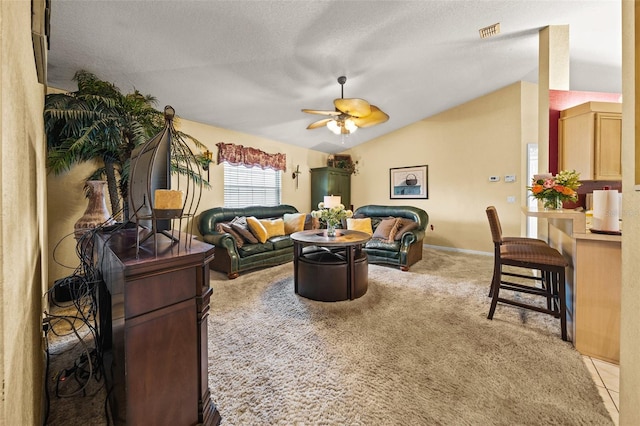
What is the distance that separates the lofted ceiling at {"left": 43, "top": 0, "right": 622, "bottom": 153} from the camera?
84.2 inches

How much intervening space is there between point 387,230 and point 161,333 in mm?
3726

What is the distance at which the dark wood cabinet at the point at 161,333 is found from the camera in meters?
0.96

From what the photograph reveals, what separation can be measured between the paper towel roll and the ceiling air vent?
216 centimetres

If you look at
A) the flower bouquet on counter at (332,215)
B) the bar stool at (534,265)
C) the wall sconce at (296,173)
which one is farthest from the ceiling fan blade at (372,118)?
the wall sconce at (296,173)

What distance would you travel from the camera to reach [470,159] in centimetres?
508

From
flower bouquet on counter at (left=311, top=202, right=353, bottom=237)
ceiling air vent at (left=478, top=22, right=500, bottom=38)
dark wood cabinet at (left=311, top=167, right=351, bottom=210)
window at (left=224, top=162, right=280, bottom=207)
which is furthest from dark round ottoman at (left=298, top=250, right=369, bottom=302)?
dark wood cabinet at (left=311, top=167, right=351, bottom=210)

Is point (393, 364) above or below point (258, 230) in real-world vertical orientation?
below

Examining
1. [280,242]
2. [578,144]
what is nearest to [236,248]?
[280,242]

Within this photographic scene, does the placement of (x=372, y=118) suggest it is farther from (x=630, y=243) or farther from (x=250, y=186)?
(x=250, y=186)

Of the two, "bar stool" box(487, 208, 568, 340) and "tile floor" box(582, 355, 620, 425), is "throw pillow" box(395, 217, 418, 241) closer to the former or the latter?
"bar stool" box(487, 208, 568, 340)

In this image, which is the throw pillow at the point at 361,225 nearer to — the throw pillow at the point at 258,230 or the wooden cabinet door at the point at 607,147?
the throw pillow at the point at 258,230

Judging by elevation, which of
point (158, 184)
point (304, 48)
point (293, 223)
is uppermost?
point (304, 48)

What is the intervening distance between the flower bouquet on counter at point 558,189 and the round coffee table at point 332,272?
1.75 meters

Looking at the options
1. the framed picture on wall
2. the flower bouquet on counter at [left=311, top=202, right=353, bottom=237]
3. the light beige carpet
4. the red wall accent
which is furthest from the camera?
the framed picture on wall
